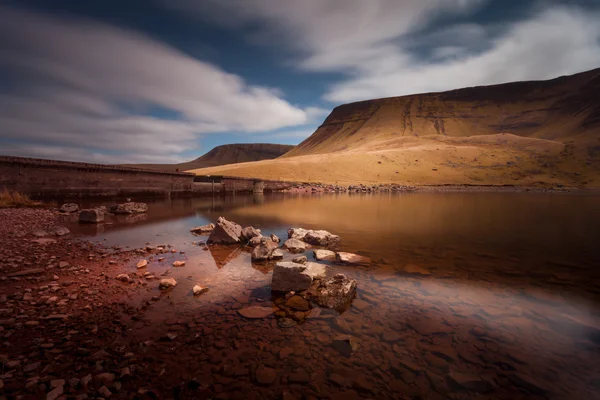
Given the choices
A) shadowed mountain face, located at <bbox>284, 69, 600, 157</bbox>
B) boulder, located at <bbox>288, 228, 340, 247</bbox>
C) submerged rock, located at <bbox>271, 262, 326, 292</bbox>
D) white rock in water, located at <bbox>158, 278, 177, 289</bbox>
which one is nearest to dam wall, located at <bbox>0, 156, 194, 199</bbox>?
white rock in water, located at <bbox>158, 278, 177, 289</bbox>

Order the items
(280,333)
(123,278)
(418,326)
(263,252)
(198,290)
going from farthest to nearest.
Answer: (263,252) < (123,278) < (198,290) < (418,326) < (280,333)

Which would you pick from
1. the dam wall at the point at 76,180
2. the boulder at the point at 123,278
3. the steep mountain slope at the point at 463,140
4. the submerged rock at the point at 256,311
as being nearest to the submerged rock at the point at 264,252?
the submerged rock at the point at 256,311

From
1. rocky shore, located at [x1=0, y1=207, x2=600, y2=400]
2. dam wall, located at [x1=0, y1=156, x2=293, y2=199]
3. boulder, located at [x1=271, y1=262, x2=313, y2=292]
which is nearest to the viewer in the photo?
rocky shore, located at [x1=0, y1=207, x2=600, y2=400]

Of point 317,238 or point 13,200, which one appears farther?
point 13,200

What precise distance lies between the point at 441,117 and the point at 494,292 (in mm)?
151962

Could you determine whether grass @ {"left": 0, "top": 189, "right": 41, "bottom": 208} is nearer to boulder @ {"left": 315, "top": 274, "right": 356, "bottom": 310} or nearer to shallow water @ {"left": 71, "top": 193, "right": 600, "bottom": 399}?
shallow water @ {"left": 71, "top": 193, "right": 600, "bottom": 399}

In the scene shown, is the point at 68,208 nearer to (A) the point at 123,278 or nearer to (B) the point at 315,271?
(A) the point at 123,278

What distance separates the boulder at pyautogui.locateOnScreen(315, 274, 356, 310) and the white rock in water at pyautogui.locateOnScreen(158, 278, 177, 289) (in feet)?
9.95

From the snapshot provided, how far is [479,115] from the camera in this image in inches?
5098

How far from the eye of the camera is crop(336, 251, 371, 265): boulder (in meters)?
7.28

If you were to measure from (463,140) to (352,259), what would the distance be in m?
85.5

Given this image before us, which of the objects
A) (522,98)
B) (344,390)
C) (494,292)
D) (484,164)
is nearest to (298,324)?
(344,390)

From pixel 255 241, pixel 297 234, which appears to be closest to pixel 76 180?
pixel 255 241

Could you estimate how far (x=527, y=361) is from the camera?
11.1ft
